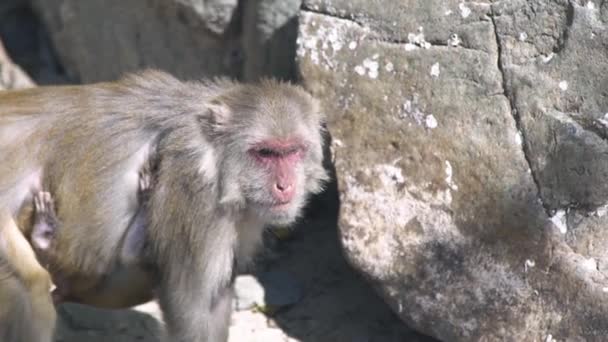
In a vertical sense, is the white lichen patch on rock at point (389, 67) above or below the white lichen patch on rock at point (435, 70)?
below

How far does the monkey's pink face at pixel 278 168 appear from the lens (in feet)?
20.7

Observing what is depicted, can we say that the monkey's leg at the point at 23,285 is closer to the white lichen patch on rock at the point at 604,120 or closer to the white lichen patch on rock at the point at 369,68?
the white lichen patch on rock at the point at 369,68

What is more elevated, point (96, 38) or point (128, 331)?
point (96, 38)

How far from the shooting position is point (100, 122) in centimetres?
641

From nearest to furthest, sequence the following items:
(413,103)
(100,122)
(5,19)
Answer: (100,122), (413,103), (5,19)

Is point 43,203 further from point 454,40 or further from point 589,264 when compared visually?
point 589,264

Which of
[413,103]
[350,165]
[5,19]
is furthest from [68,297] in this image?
[5,19]

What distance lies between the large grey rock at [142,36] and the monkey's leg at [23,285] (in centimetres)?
254

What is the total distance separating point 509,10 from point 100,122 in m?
2.25

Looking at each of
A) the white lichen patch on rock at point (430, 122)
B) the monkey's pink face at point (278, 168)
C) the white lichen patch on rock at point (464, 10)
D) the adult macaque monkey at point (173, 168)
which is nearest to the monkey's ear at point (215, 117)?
the adult macaque monkey at point (173, 168)

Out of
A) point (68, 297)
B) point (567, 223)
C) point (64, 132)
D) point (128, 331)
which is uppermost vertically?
point (64, 132)

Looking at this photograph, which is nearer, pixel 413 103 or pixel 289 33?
pixel 413 103

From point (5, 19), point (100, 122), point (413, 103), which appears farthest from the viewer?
point (5, 19)

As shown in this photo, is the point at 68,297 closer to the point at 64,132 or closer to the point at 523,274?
the point at 64,132
